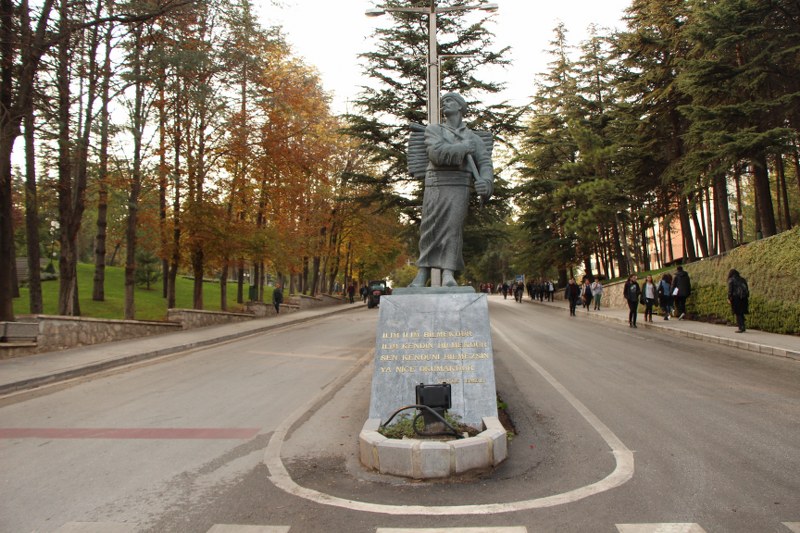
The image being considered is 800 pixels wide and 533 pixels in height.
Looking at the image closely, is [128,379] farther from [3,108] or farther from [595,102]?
[595,102]

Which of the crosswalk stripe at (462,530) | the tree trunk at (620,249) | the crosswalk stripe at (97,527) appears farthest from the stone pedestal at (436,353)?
the tree trunk at (620,249)

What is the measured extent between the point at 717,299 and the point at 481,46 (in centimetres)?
1378

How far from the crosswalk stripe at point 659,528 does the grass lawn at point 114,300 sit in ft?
65.7

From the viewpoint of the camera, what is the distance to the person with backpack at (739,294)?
48.5 ft

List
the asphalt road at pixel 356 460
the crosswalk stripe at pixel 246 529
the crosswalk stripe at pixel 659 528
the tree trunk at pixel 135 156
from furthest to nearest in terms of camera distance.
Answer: the tree trunk at pixel 135 156, the asphalt road at pixel 356 460, the crosswalk stripe at pixel 246 529, the crosswalk stripe at pixel 659 528

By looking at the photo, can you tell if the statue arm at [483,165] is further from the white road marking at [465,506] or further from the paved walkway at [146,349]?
the paved walkway at [146,349]

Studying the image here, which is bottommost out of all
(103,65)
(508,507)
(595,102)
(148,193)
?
(508,507)

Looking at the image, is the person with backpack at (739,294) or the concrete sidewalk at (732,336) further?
the person with backpack at (739,294)

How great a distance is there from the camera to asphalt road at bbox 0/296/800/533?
3.76 m

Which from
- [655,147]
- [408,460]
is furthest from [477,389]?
[655,147]

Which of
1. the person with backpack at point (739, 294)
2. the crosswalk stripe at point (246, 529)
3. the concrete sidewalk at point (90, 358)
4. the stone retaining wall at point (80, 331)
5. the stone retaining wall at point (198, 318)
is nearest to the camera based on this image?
the crosswalk stripe at point (246, 529)

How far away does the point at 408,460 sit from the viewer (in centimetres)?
450

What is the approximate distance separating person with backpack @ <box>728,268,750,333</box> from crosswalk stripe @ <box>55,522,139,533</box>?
15.5 meters

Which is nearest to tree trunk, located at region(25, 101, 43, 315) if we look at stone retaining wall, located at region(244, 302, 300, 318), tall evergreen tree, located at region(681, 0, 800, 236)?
stone retaining wall, located at region(244, 302, 300, 318)
